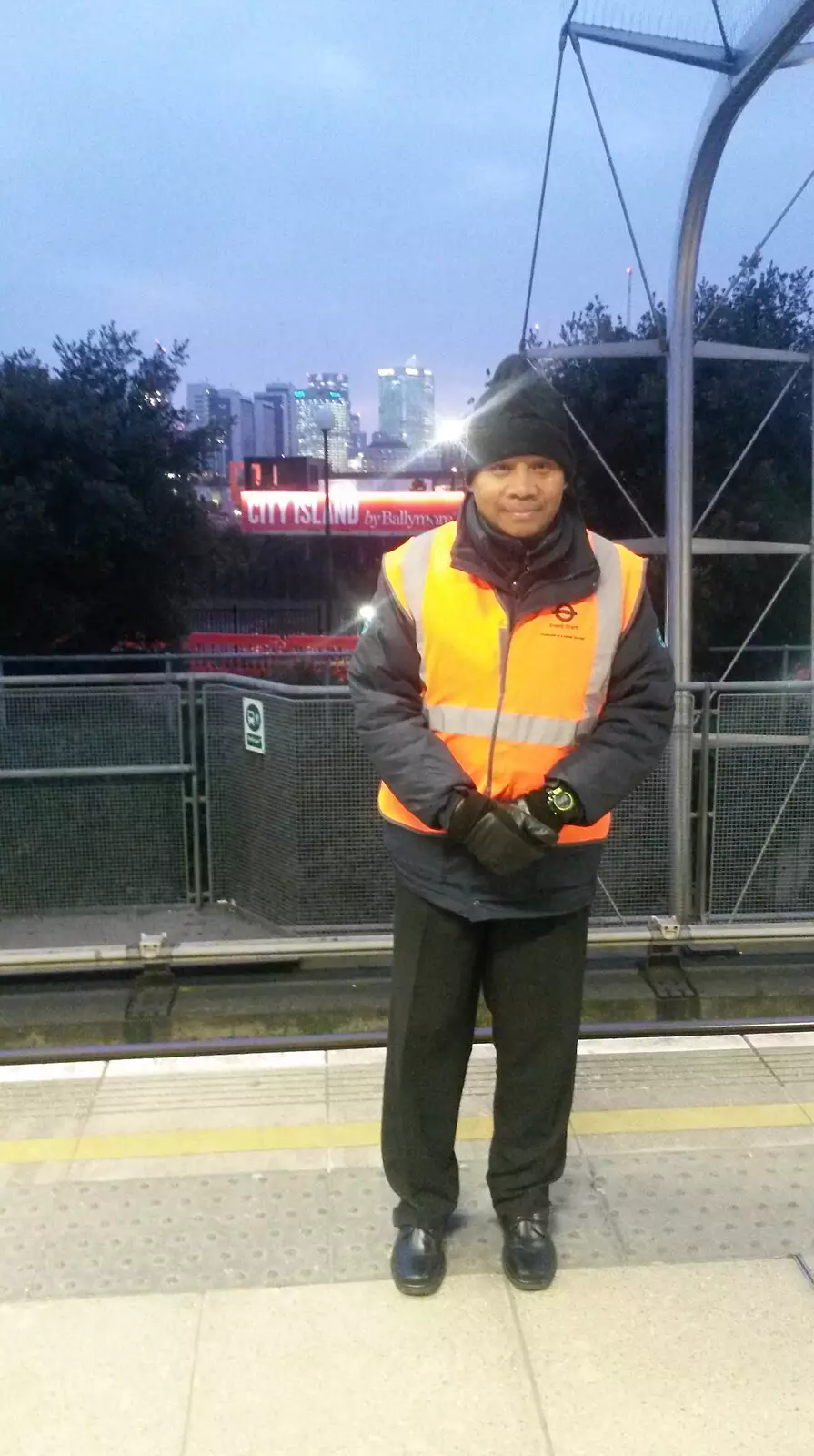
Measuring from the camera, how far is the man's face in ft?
7.61

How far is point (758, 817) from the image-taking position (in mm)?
5688

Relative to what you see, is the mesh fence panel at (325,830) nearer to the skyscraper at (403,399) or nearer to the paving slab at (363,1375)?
the paving slab at (363,1375)

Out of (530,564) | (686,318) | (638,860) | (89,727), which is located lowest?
(638,860)

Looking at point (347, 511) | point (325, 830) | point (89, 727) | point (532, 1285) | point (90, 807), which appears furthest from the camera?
point (347, 511)

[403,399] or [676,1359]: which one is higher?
[403,399]

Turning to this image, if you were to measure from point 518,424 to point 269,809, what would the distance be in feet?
14.6

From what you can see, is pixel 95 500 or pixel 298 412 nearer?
pixel 95 500

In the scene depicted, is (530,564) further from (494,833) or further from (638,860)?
(638,860)

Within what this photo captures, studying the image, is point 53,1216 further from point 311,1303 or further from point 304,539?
point 304,539

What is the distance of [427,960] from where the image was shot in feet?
8.18

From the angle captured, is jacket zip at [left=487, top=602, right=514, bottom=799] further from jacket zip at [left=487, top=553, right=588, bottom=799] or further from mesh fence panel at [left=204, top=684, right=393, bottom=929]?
mesh fence panel at [left=204, top=684, right=393, bottom=929]

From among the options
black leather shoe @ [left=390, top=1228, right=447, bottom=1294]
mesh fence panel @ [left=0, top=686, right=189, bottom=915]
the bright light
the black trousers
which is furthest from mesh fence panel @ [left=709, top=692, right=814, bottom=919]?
black leather shoe @ [left=390, top=1228, right=447, bottom=1294]

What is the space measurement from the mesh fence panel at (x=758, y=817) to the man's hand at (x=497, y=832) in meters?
3.62

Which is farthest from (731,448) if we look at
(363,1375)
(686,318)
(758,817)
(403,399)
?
(403,399)
